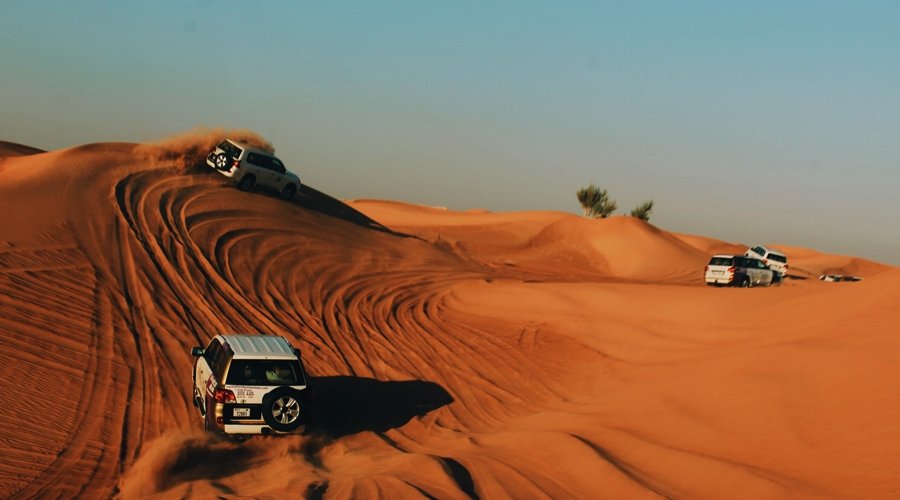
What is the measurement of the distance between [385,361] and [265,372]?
20.8 ft

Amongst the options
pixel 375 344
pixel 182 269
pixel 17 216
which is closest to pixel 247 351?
pixel 375 344

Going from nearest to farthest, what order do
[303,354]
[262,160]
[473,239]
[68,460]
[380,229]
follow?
[68,460] < [303,354] < [262,160] < [380,229] < [473,239]

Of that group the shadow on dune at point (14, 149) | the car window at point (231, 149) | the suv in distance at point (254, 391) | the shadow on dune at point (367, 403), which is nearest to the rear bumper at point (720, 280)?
the car window at point (231, 149)

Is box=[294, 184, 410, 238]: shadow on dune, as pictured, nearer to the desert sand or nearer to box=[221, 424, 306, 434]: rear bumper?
the desert sand

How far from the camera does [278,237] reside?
2967 cm

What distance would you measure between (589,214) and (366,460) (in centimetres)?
6283

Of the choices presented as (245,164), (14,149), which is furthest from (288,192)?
(14,149)

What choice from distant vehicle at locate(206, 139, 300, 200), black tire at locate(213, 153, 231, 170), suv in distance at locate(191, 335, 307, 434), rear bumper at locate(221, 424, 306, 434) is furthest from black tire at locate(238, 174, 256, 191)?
rear bumper at locate(221, 424, 306, 434)

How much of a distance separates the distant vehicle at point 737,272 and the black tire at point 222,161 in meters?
20.6

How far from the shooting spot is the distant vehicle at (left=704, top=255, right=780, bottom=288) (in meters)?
35.7

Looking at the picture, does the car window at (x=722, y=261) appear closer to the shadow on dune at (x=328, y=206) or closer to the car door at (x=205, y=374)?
the shadow on dune at (x=328, y=206)

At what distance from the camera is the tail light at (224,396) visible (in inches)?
506

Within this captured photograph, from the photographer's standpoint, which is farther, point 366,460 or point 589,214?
point 589,214

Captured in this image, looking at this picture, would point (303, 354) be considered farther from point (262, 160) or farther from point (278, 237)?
point (262, 160)
